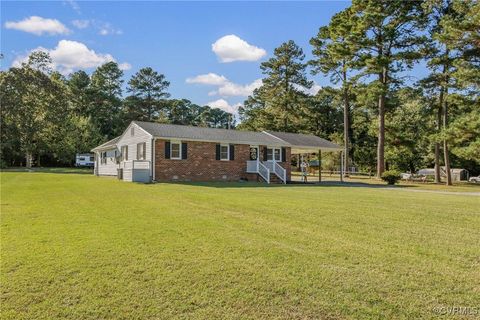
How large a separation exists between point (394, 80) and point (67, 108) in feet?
132

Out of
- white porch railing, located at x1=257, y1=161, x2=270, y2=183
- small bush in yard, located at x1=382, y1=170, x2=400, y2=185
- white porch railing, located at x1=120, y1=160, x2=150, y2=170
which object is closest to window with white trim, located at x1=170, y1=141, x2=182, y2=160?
white porch railing, located at x1=120, y1=160, x2=150, y2=170

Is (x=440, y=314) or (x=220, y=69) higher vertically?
(x=220, y=69)

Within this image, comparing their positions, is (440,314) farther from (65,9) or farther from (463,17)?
(463,17)

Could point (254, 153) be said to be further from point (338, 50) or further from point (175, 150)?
point (338, 50)

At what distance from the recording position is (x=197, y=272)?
165 inches

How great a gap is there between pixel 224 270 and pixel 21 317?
2.03 metres

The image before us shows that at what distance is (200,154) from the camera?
21.4 meters

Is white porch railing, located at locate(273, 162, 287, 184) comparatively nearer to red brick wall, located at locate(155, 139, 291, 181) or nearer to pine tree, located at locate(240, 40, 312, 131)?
red brick wall, located at locate(155, 139, 291, 181)

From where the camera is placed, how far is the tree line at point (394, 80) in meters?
22.4

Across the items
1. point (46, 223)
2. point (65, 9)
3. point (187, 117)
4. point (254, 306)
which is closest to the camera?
point (254, 306)

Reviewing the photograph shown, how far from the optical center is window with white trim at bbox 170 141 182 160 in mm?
20697

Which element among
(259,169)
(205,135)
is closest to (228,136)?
(205,135)

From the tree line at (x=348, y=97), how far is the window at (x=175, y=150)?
15.7 m

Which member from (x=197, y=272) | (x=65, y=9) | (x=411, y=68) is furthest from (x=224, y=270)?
(x=411, y=68)
